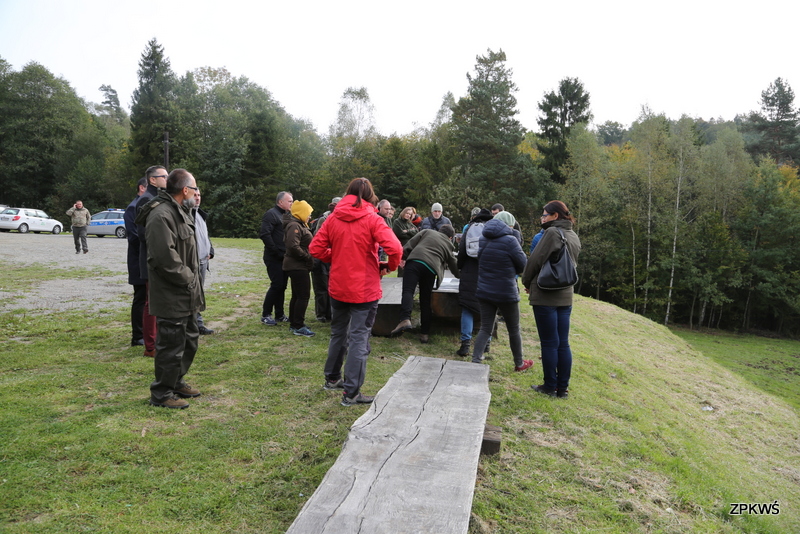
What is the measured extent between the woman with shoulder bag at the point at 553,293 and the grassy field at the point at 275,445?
544 millimetres

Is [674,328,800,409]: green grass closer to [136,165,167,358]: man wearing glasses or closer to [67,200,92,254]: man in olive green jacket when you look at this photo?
[136,165,167,358]: man wearing glasses

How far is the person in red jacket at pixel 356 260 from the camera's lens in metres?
4.30

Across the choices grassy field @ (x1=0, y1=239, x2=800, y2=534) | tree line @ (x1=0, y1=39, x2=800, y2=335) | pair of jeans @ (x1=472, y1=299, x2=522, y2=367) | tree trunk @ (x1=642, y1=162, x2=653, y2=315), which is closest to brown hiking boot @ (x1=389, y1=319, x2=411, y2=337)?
grassy field @ (x1=0, y1=239, x2=800, y2=534)

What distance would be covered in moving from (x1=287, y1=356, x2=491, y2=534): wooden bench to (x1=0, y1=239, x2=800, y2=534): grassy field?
0.47 m

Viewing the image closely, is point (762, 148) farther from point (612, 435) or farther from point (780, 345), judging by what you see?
point (612, 435)

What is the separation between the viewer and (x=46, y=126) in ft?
159

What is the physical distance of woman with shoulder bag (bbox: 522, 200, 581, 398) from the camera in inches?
201

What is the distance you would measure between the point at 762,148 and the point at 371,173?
33.8 metres

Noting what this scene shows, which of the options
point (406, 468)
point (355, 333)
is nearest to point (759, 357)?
point (355, 333)

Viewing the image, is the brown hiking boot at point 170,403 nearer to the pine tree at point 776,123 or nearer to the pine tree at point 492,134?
the pine tree at point 492,134

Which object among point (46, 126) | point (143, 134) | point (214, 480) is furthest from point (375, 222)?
point (46, 126)

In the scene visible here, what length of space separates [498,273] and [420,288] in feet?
4.78

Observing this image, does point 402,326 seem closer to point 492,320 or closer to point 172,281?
point 492,320

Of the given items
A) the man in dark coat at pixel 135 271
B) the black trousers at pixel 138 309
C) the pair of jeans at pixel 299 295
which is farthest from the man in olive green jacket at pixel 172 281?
the pair of jeans at pixel 299 295
